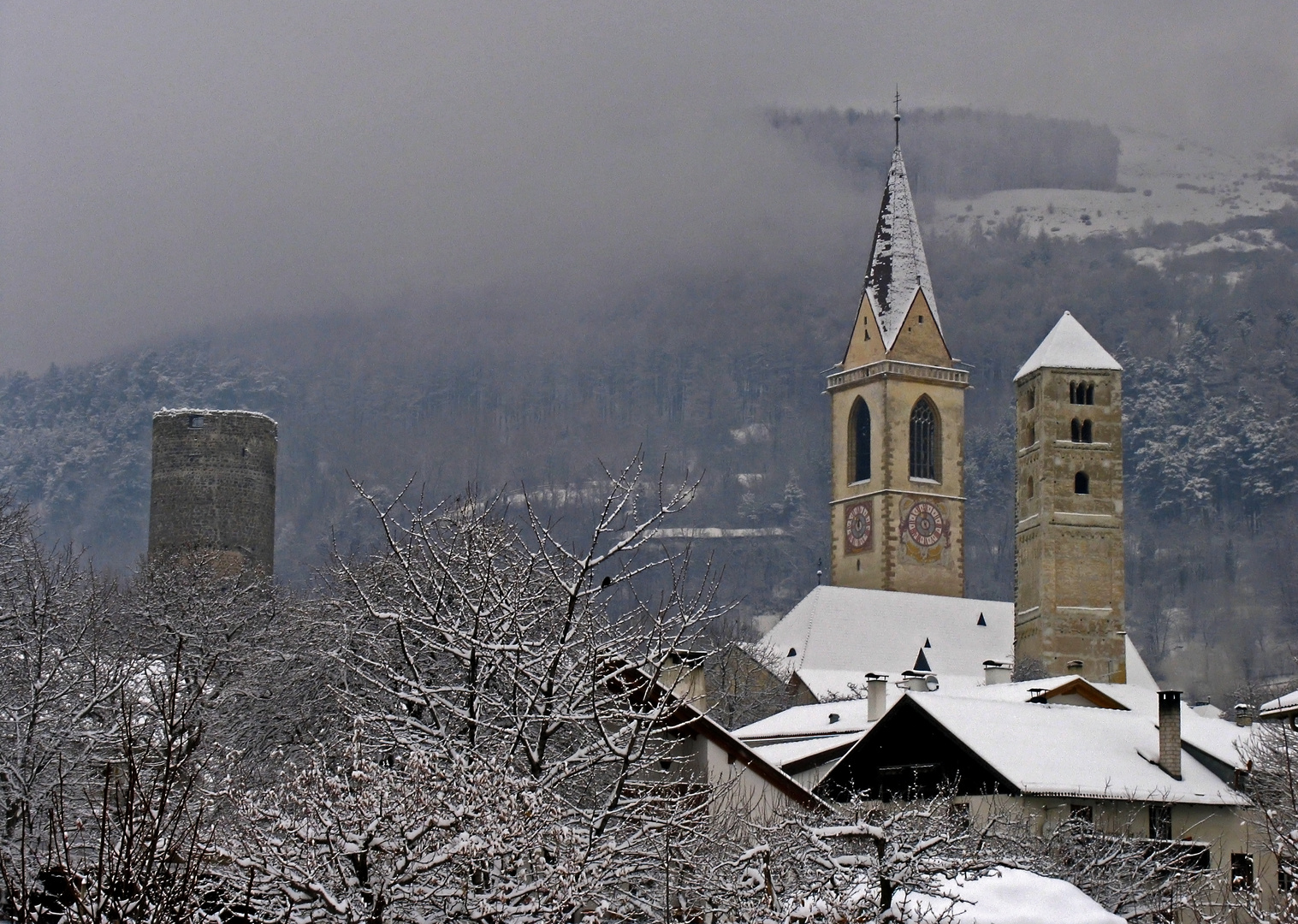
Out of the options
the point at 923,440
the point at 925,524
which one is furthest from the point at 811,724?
the point at 923,440

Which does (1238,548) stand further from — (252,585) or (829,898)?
(829,898)

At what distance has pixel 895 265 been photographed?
11425 cm

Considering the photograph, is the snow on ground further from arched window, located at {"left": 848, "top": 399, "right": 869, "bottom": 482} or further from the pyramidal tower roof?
arched window, located at {"left": 848, "top": 399, "right": 869, "bottom": 482}

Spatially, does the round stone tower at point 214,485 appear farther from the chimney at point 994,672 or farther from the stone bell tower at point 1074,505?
the stone bell tower at point 1074,505

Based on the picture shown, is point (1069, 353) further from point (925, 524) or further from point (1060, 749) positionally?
point (1060, 749)

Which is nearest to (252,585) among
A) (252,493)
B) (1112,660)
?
(252,493)

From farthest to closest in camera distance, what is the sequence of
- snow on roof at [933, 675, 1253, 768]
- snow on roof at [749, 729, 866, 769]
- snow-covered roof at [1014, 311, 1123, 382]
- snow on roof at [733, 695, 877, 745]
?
snow-covered roof at [1014, 311, 1123, 382] → snow on roof at [733, 695, 877, 745] → snow on roof at [933, 675, 1253, 768] → snow on roof at [749, 729, 866, 769]

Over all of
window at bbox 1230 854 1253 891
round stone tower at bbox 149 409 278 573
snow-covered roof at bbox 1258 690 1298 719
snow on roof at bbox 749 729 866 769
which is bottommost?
window at bbox 1230 854 1253 891

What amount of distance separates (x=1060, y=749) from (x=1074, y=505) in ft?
180

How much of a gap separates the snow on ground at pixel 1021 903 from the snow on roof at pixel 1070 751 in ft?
55.4

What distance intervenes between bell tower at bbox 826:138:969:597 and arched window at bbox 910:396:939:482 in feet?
0.13

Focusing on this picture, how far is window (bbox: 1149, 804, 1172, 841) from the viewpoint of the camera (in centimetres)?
4156

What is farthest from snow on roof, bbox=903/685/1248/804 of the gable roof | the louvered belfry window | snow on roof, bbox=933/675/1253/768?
the louvered belfry window

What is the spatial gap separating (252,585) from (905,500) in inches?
2063
